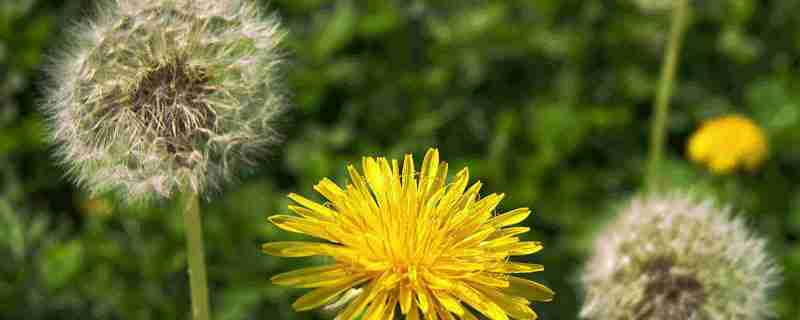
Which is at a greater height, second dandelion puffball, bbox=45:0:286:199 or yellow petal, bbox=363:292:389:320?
second dandelion puffball, bbox=45:0:286:199

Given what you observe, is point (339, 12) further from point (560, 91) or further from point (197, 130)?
point (197, 130)

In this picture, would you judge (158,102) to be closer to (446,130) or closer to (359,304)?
(359,304)

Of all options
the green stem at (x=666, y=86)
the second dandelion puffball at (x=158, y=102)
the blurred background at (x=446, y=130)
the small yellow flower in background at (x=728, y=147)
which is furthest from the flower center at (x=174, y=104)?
the small yellow flower in background at (x=728, y=147)

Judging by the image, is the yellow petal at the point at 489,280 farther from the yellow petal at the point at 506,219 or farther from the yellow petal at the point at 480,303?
the yellow petal at the point at 506,219

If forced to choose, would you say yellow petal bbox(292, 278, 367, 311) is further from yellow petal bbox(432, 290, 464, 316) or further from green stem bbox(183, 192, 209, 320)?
green stem bbox(183, 192, 209, 320)

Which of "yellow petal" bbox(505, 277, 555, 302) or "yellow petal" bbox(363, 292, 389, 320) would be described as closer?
"yellow petal" bbox(363, 292, 389, 320)

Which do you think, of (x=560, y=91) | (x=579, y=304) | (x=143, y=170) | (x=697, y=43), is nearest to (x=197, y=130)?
(x=143, y=170)

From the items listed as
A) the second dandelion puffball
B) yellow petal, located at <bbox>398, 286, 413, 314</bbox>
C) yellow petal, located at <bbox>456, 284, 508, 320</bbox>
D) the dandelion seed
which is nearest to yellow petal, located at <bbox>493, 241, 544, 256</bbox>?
yellow petal, located at <bbox>456, 284, 508, 320</bbox>

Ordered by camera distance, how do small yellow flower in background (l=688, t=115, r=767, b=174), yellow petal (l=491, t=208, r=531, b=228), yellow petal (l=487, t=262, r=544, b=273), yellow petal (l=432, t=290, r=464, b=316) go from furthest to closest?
small yellow flower in background (l=688, t=115, r=767, b=174) < yellow petal (l=491, t=208, r=531, b=228) < yellow petal (l=487, t=262, r=544, b=273) < yellow petal (l=432, t=290, r=464, b=316)
